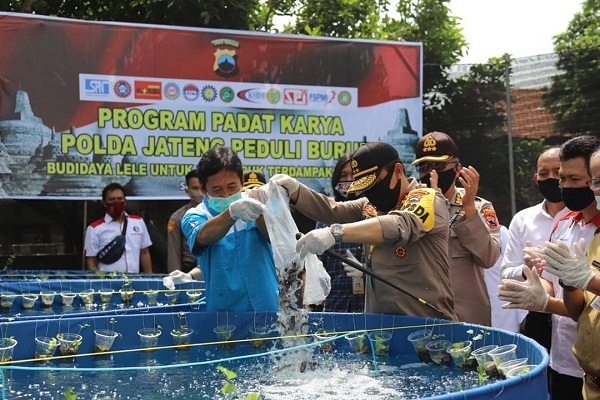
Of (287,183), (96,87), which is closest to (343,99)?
(96,87)

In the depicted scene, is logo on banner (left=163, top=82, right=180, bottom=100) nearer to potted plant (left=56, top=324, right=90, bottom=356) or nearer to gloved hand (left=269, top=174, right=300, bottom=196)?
gloved hand (left=269, top=174, right=300, bottom=196)

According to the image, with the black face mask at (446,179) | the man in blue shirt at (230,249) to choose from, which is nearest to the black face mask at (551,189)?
the black face mask at (446,179)

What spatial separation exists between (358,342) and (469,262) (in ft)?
3.67

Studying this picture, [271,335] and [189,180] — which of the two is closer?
[271,335]

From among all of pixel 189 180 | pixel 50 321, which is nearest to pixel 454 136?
pixel 189 180

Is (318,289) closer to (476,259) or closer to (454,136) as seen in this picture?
(476,259)

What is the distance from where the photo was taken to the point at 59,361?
3.72m

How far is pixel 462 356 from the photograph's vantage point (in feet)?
11.6

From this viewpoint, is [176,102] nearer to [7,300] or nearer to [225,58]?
A: [225,58]

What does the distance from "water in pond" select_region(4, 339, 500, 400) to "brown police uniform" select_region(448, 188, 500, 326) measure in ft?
3.24

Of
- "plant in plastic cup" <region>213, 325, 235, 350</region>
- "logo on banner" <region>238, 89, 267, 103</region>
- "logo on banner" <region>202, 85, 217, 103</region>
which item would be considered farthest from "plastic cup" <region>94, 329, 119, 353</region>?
"logo on banner" <region>238, 89, 267, 103</region>

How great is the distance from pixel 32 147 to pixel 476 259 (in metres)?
4.61

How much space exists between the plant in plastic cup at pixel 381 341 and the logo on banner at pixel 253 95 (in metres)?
5.03

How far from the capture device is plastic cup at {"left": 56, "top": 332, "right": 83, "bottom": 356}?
3.82 metres
